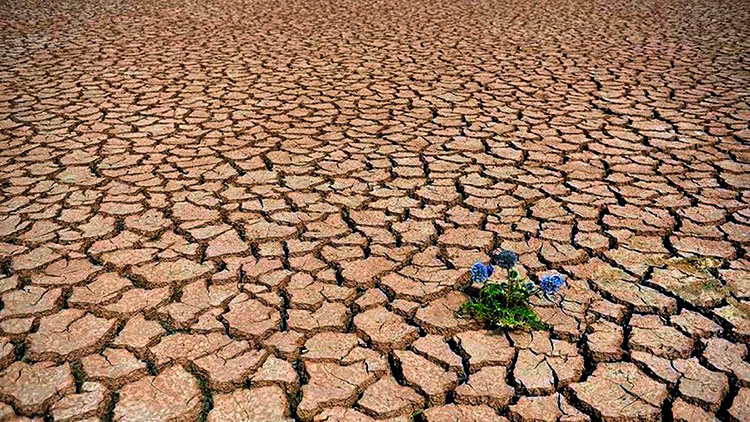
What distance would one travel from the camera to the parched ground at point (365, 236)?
1931mm

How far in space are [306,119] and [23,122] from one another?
1839 millimetres

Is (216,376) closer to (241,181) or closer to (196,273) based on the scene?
(196,273)

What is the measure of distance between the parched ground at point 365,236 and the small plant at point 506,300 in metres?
0.05

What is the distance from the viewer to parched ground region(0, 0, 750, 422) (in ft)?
6.33

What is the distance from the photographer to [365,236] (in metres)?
2.78

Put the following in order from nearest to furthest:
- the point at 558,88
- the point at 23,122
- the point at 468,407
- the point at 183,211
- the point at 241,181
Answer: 1. the point at 468,407
2. the point at 183,211
3. the point at 241,181
4. the point at 23,122
5. the point at 558,88

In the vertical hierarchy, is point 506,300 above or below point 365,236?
above

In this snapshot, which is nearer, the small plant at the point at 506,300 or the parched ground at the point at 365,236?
the parched ground at the point at 365,236

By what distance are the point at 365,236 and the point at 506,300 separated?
77 centimetres

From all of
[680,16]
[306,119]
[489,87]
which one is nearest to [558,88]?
[489,87]

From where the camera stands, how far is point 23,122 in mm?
4156

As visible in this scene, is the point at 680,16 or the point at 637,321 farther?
the point at 680,16

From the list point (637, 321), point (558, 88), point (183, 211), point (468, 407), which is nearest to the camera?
point (468, 407)

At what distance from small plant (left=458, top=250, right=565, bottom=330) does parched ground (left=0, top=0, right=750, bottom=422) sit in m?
0.05
